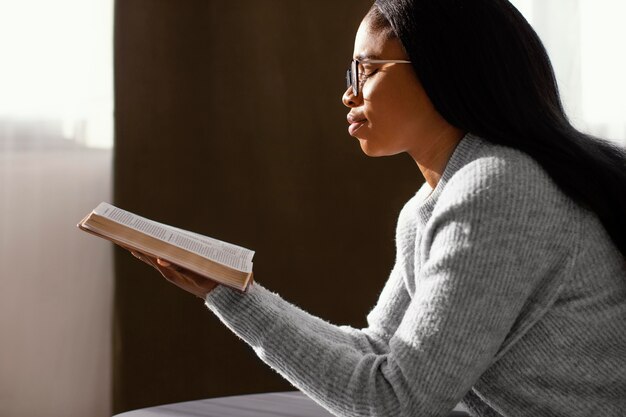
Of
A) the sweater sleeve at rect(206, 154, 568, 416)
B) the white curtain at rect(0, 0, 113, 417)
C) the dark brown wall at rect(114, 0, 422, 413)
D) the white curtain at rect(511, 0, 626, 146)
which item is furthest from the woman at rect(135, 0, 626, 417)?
the dark brown wall at rect(114, 0, 422, 413)

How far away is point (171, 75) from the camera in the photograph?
8.85 feet

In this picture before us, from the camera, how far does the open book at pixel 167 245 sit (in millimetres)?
976

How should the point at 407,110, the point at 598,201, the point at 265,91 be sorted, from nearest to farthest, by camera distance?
1. the point at 598,201
2. the point at 407,110
3. the point at 265,91

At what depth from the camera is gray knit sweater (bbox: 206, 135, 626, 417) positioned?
0.88 metres

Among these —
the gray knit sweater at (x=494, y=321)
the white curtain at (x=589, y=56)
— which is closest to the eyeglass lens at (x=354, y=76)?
the gray knit sweater at (x=494, y=321)

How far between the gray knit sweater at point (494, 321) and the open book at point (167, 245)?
0.16 feet

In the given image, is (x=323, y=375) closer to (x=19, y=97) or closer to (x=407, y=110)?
(x=407, y=110)

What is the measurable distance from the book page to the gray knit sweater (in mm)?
55

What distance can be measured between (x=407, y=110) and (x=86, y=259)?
1665 mm

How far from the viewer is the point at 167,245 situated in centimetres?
99

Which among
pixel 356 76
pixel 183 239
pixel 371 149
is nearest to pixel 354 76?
pixel 356 76

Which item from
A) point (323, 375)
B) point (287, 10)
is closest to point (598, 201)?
point (323, 375)

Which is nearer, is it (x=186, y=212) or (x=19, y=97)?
(x=19, y=97)

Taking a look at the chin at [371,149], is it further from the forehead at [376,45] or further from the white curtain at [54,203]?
the white curtain at [54,203]
